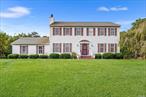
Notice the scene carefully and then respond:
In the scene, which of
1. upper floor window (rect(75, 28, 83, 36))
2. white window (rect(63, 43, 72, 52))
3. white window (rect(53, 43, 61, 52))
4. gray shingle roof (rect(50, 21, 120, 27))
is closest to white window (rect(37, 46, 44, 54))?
white window (rect(53, 43, 61, 52))

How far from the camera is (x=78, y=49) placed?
36.2 metres

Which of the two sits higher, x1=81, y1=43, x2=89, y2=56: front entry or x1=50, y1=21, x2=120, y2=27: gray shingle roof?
x1=50, y1=21, x2=120, y2=27: gray shingle roof

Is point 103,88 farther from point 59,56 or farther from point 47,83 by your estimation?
point 59,56

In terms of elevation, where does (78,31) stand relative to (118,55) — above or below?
above

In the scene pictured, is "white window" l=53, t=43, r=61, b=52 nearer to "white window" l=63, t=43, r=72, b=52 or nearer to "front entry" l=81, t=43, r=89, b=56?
"white window" l=63, t=43, r=72, b=52

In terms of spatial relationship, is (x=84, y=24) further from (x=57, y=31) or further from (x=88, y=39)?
(x=57, y=31)

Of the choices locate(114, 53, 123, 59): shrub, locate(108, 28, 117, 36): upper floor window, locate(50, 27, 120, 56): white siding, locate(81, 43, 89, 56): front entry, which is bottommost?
locate(114, 53, 123, 59): shrub

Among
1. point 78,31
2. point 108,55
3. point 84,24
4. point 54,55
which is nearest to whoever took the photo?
point 108,55

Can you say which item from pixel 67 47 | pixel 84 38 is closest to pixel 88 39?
pixel 84 38

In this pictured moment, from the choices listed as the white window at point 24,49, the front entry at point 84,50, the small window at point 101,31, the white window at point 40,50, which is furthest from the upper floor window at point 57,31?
the small window at point 101,31

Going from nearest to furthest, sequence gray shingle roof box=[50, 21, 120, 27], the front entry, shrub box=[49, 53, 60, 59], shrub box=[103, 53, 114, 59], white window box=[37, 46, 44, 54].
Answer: shrub box=[103, 53, 114, 59]
shrub box=[49, 53, 60, 59]
gray shingle roof box=[50, 21, 120, 27]
the front entry
white window box=[37, 46, 44, 54]

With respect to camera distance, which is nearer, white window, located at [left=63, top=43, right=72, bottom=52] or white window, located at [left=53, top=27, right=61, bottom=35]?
white window, located at [left=53, top=27, right=61, bottom=35]

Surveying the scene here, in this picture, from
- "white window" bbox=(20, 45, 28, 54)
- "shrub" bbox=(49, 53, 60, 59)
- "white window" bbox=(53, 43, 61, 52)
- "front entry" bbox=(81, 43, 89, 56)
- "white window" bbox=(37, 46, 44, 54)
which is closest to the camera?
"shrub" bbox=(49, 53, 60, 59)

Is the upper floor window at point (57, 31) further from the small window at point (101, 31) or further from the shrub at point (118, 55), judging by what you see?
the shrub at point (118, 55)
